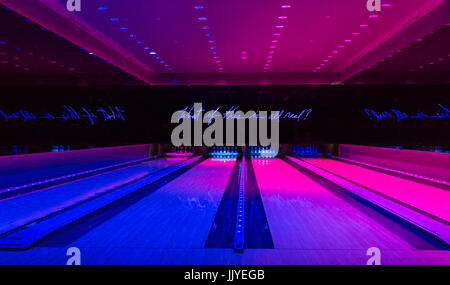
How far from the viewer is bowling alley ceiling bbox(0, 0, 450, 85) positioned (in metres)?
4.25

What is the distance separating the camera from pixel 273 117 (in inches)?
422

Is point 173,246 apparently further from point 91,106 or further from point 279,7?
point 91,106

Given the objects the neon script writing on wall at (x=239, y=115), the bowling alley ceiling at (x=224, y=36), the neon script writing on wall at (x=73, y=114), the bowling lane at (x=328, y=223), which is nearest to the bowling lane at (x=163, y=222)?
the bowling lane at (x=328, y=223)

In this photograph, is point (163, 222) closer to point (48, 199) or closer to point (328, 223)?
point (328, 223)

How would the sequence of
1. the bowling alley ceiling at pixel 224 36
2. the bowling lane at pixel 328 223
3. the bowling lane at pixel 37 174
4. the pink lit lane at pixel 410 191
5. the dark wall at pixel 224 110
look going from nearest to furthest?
the bowling lane at pixel 328 223 → the pink lit lane at pixel 410 191 → the bowling alley ceiling at pixel 224 36 → the bowling lane at pixel 37 174 → the dark wall at pixel 224 110

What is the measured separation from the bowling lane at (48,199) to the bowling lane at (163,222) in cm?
78

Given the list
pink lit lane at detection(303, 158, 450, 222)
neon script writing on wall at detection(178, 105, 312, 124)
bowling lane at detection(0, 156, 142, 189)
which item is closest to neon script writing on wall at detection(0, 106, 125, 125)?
neon script writing on wall at detection(178, 105, 312, 124)

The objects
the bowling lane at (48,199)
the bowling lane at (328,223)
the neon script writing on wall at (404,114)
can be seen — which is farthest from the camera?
the neon script writing on wall at (404,114)

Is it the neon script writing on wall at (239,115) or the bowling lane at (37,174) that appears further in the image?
the neon script writing on wall at (239,115)

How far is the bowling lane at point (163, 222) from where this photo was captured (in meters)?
2.60

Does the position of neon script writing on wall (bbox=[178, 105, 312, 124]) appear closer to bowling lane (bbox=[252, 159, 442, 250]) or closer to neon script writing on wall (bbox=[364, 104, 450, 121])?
neon script writing on wall (bbox=[364, 104, 450, 121])

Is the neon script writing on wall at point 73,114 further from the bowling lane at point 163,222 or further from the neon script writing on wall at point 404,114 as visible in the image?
the neon script writing on wall at point 404,114

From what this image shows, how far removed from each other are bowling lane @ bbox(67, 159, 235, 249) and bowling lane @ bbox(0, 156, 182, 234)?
784 millimetres

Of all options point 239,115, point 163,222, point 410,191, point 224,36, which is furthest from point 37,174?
point 239,115
